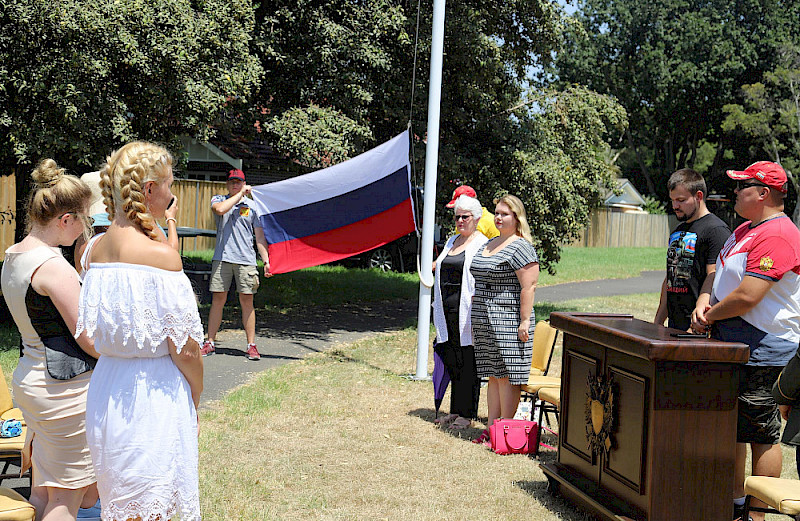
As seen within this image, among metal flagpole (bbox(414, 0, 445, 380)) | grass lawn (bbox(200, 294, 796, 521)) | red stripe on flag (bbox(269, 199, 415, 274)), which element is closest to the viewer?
grass lawn (bbox(200, 294, 796, 521))

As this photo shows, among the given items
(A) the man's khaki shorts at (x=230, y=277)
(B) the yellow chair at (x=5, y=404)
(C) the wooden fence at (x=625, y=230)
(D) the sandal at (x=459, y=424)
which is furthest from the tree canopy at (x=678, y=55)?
(B) the yellow chair at (x=5, y=404)

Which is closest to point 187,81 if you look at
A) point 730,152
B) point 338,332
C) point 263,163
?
point 338,332

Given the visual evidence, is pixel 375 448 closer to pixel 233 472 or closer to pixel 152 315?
pixel 233 472

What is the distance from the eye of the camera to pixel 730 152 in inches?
2277

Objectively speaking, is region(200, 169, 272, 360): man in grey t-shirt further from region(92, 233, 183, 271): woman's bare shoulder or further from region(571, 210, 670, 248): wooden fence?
region(571, 210, 670, 248): wooden fence

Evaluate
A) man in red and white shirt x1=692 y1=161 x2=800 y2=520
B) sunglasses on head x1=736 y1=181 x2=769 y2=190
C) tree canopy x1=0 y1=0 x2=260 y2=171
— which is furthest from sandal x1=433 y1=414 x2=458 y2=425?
tree canopy x1=0 y1=0 x2=260 y2=171

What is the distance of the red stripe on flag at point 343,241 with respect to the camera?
9.53 meters

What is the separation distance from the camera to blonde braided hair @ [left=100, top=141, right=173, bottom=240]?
316cm

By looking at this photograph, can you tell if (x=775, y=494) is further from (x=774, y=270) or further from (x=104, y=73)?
(x=104, y=73)

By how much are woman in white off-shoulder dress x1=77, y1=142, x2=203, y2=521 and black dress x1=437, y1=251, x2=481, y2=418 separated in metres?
4.14

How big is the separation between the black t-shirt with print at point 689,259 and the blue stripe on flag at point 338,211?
4.01 metres

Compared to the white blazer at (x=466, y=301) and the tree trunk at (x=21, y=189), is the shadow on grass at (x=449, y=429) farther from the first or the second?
the tree trunk at (x=21, y=189)

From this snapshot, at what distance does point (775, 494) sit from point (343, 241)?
256 inches

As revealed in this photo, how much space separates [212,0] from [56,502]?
29.3 ft
